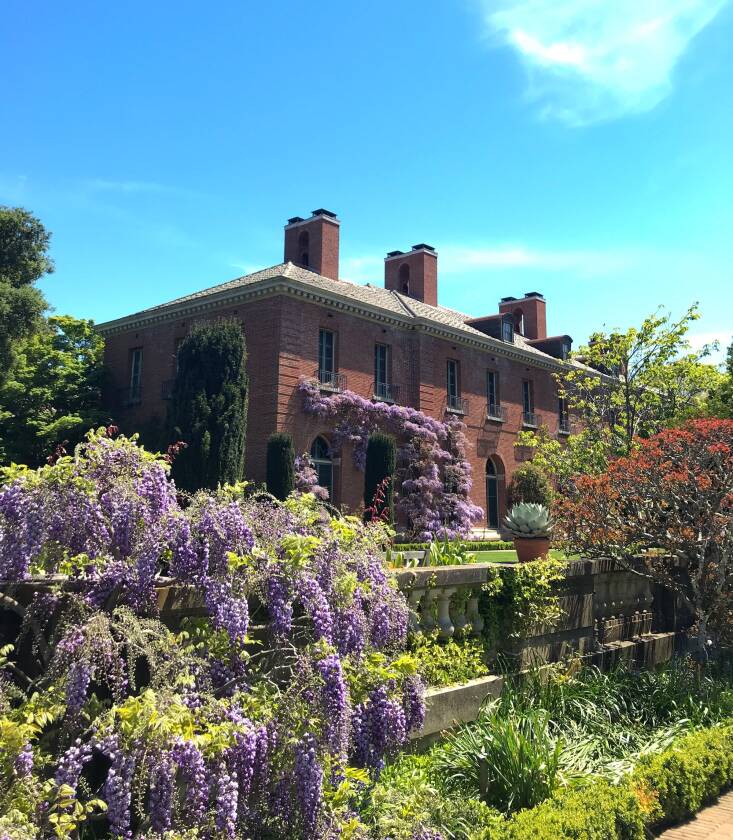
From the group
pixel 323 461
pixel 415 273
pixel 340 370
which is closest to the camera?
pixel 323 461

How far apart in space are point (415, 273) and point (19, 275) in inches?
678

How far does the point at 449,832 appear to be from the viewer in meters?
4.04

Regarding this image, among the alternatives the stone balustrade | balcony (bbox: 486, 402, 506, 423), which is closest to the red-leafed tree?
the stone balustrade

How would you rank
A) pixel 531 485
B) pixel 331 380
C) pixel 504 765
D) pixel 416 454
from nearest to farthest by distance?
pixel 504 765 < pixel 331 380 < pixel 416 454 < pixel 531 485

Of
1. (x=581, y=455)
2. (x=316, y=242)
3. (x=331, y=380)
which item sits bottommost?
(x=581, y=455)

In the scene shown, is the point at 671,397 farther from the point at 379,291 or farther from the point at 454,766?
the point at 379,291

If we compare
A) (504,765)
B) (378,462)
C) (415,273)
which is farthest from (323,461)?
(504,765)

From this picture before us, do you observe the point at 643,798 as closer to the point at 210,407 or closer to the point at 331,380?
the point at 210,407

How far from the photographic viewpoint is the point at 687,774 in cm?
518

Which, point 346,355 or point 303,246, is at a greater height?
point 303,246

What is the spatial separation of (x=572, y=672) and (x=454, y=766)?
8.78ft

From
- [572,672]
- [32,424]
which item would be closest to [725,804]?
[572,672]

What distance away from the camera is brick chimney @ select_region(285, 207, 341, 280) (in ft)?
95.8

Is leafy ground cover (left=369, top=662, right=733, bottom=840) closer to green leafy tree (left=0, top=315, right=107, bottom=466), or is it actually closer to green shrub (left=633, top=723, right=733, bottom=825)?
green shrub (left=633, top=723, right=733, bottom=825)
